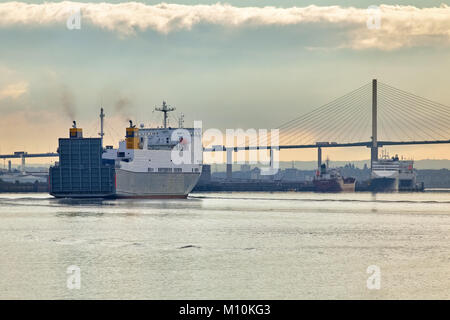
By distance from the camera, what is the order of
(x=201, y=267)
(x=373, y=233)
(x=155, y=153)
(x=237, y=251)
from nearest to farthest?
1. (x=201, y=267)
2. (x=237, y=251)
3. (x=373, y=233)
4. (x=155, y=153)

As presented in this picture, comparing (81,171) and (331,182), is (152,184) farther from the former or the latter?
(331,182)

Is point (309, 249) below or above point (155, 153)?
below

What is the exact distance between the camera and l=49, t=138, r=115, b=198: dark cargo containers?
279 ft

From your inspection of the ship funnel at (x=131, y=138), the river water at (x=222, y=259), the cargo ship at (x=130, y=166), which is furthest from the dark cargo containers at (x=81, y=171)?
the river water at (x=222, y=259)

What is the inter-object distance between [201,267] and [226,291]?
15.7 ft

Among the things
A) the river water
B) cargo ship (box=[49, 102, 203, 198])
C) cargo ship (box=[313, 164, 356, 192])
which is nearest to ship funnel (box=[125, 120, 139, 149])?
cargo ship (box=[49, 102, 203, 198])

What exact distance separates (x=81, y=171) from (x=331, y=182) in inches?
3310

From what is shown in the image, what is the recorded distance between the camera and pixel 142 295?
2106 cm

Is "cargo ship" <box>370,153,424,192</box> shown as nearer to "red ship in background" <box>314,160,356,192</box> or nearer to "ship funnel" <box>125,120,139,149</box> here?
"red ship in background" <box>314,160,356,192</box>

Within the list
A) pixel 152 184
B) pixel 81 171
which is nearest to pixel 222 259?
pixel 81 171

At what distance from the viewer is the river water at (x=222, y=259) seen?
21797 mm

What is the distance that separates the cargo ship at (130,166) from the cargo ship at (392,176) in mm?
78573
